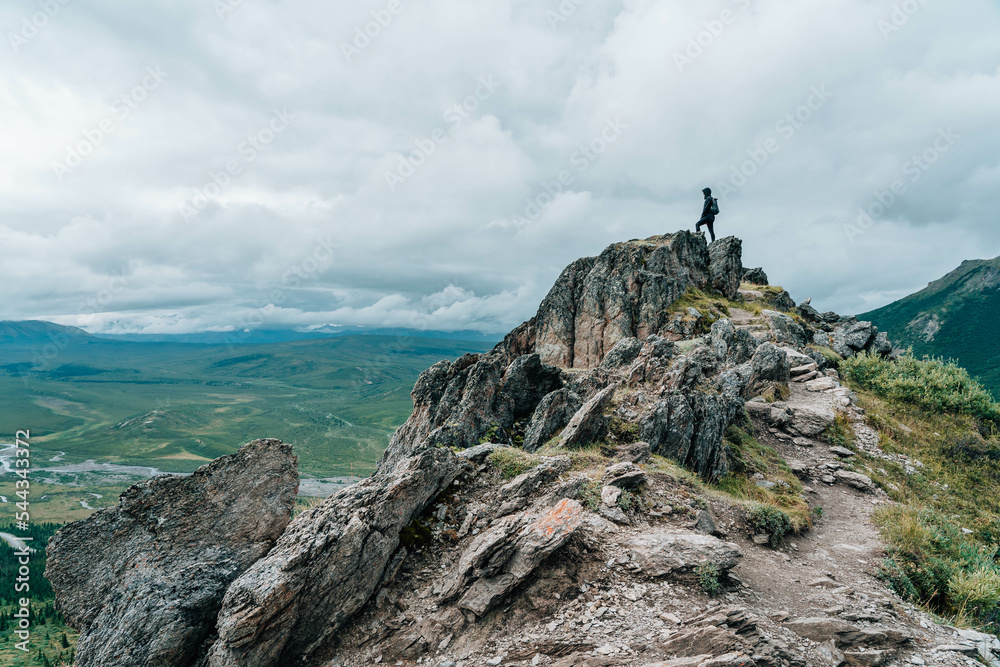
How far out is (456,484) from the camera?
13.6 metres

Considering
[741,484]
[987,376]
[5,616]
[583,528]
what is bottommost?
[5,616]

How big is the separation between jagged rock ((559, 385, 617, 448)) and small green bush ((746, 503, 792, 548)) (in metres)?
5.93

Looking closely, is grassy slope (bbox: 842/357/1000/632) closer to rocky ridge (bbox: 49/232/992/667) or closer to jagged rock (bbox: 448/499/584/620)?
rocky ridge (bbox: 49/232/992/667)

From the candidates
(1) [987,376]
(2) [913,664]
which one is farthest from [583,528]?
(1) [987,376]

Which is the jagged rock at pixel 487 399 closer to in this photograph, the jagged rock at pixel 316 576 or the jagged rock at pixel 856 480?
the jagged rock at pixel 316 576

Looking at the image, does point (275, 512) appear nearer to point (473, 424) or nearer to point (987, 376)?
point (473, 424)

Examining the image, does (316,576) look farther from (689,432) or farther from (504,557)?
(689,432)

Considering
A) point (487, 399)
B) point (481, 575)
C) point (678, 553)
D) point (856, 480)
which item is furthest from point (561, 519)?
point (856, 480)

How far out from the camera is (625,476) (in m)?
13.7

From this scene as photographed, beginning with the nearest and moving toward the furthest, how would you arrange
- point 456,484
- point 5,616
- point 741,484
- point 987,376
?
point 456,484 < point 741,484 < point 5,616 < point 987,376

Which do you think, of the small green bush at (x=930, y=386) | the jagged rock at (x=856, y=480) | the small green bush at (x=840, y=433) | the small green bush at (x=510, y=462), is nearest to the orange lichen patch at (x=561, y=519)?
the small green bush at (x=510, y=462)

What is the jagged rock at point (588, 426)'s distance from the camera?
1736cm

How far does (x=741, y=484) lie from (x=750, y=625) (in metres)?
10.8

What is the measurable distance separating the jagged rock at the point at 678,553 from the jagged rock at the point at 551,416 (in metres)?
10.5
